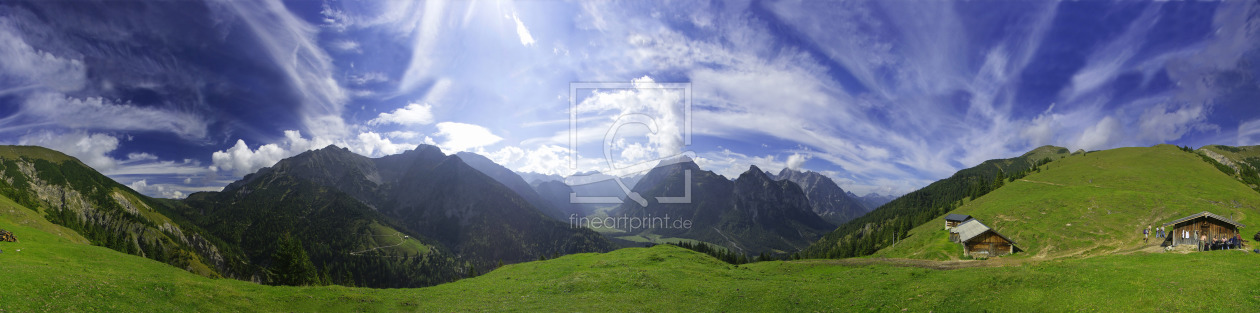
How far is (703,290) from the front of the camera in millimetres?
37906

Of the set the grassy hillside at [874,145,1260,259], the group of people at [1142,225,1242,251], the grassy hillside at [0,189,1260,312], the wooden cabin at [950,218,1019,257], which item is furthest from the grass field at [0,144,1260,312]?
the group of people at [1142,225,1242,251]

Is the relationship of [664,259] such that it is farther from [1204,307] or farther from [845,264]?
[1204,307]

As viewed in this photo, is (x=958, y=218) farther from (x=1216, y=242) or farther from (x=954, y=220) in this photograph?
(x=1216, y=242)

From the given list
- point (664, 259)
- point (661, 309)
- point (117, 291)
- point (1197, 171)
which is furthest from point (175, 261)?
point (1197, 171)

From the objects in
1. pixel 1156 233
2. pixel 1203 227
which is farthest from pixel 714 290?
pixel 1156 233

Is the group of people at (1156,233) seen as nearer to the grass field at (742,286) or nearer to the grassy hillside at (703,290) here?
the grass field at (742,286)

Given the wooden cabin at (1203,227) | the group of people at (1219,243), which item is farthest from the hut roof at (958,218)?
the group of people at (1219,243)

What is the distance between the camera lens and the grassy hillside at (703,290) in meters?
22.8

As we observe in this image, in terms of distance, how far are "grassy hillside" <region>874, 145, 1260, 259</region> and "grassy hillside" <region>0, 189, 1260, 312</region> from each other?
3892 cm

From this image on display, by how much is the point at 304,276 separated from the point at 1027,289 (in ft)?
375

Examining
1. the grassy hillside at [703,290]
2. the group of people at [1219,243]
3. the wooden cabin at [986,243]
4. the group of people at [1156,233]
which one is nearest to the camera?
the grassy hillside at [703,290]

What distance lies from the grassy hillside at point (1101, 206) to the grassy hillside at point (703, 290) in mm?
38916

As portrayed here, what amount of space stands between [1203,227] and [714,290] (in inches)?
2474

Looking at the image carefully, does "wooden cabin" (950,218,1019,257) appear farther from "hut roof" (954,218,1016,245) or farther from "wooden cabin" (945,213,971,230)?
"wooden cabin" (945,213,971,230)
